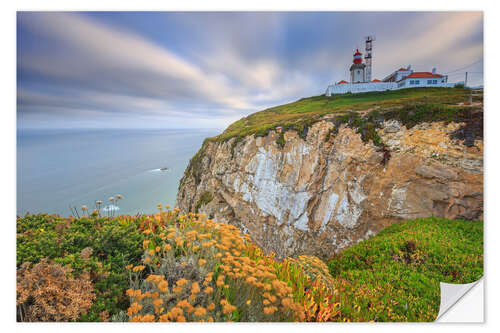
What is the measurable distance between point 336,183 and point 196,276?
6.73 metres

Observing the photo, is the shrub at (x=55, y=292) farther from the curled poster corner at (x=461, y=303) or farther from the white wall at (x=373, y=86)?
the white wall at (x=373, y=86)

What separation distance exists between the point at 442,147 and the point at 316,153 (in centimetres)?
370

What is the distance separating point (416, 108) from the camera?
6137 millimetres

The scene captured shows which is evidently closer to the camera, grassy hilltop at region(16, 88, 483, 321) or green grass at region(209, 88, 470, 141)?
grassy hilltop at region(16, 88, 483, 321)

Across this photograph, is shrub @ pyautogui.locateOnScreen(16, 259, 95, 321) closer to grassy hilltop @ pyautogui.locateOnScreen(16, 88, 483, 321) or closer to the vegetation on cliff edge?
grassy hilltop @ pyautogui.locateOnScreen(16, 88, 483, 321)

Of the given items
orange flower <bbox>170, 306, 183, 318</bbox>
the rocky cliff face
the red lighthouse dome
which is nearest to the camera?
orange flower <bbox>170, 306, 183, 318</bbox>

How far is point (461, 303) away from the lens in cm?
289

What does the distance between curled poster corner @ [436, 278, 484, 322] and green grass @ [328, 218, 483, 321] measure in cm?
9

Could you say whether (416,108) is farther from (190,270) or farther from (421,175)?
(190,270)

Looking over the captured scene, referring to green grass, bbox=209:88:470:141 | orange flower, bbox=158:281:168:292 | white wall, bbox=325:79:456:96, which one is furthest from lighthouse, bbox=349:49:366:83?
orange flower, bbox=158:281:168:292

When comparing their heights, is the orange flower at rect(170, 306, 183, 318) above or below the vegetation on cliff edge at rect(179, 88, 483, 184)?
below

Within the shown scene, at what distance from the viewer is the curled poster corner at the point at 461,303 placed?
8.94 ft

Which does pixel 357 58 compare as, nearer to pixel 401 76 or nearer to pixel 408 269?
pixel 401 76

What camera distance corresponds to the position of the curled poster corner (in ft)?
8.94
